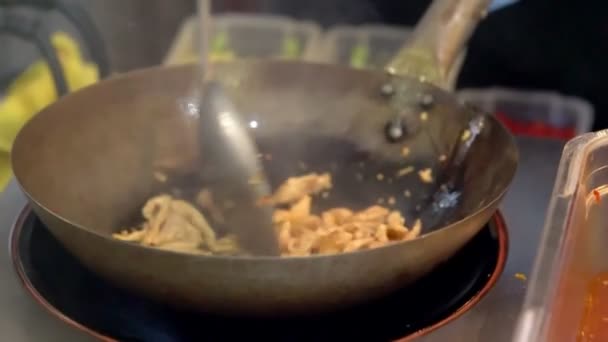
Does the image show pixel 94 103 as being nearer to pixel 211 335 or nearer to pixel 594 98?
pixel 211 335

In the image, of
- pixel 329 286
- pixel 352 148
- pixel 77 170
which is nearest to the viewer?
pixel 329 286

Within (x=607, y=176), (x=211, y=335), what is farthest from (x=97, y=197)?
(x=607, y=176)

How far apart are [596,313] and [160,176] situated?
50 cm

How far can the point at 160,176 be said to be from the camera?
33.7 inches

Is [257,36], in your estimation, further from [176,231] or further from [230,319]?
[230,319]

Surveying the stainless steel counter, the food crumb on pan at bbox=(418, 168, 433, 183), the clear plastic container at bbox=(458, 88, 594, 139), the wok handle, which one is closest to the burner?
the stainless steel counter

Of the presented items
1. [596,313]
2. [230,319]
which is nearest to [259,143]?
[230,319]

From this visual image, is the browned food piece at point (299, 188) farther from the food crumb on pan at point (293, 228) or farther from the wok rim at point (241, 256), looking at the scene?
the wok rim at point (241, 256)

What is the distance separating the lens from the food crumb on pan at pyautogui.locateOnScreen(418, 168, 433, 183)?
0.83 meters

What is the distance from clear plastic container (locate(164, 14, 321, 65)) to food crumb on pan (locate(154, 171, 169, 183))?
499 millimetres

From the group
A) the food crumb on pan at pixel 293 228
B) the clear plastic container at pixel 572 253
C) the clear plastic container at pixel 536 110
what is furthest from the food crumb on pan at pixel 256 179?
the clear plastic container at pixel 536 110

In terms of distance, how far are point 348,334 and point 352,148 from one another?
324mm

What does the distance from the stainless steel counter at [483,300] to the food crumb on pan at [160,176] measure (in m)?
0.15

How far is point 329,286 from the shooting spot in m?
0.55
